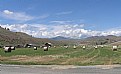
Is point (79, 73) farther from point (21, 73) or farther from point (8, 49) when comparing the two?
point (8, 49)

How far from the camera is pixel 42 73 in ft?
89.5

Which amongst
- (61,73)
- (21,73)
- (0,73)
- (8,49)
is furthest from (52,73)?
(8,49)

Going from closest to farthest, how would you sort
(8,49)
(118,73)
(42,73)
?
(118,73), (42,73), (8,49)

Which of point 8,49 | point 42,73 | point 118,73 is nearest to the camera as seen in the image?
point 118,73

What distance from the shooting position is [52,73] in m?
26.8

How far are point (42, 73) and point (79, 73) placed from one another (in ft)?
10.7

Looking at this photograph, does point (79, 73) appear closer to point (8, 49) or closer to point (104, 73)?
point (104, 73)

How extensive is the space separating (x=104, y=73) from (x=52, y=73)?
4373mm

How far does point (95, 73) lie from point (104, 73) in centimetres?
72

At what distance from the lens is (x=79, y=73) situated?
1037 inches

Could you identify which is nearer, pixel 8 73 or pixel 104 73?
pixel 104 73

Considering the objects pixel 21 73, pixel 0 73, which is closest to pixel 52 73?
pixel 21 73

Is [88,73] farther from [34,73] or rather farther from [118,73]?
[34,73]

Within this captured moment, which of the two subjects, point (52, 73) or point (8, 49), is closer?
point (52, 73)
